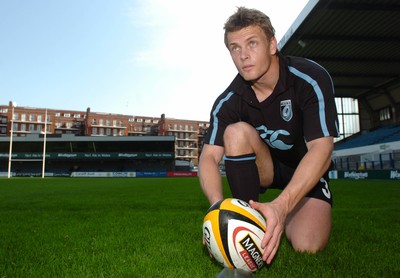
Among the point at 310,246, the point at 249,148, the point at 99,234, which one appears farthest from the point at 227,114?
the point at 99,234

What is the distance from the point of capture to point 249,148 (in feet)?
11.5

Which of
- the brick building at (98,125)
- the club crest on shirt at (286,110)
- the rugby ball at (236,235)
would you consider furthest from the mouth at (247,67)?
the brick building at (98,125)

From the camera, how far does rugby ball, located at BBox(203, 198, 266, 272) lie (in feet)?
8.09

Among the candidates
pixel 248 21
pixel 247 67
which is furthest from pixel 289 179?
pixel 248 21

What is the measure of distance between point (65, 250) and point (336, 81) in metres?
39.4

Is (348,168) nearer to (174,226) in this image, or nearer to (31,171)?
(174,226)

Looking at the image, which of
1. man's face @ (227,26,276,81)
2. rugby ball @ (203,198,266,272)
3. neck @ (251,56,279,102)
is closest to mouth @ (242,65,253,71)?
man's face @ (227,26,276,81)

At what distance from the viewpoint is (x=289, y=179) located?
3941mm

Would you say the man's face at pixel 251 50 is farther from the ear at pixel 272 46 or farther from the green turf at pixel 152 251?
the green turf at pixel 152 251

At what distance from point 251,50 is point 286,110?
67 cm

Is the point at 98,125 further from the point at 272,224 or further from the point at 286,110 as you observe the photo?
the point at 272,224

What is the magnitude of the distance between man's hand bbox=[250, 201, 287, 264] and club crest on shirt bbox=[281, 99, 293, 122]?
1191mm

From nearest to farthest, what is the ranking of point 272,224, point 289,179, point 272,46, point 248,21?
1. point 272,224
2. point 248,21
3. point 272,46
4. point 289,179

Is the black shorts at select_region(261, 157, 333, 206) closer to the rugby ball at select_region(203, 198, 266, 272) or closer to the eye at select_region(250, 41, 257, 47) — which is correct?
the rugby ball at select_region(203, 198, 266, 272)
